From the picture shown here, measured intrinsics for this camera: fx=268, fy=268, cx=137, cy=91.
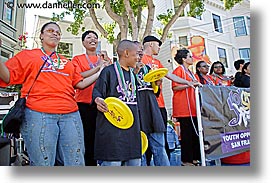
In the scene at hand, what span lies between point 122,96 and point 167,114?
0.58m

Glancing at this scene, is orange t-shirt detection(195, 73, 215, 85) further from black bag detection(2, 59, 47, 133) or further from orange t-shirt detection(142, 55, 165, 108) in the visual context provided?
black bag detection(2, 59, 47, 133)

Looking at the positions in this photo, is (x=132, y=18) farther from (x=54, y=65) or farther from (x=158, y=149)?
(x=158, y=149)

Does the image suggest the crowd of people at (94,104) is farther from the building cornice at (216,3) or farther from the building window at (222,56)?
Answer: the building cornice at (216,3)

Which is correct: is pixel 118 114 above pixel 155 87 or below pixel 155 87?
below

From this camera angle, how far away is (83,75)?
1.96 m

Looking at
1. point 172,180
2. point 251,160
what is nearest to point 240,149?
point 251,160

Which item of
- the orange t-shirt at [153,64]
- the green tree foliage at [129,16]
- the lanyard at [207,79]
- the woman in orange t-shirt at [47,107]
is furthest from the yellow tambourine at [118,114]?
the lanyard at [207,79]

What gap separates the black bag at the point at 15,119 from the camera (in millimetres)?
1588

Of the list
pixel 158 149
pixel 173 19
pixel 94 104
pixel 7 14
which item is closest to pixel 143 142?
pixel 158 149

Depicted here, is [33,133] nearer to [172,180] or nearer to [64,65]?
[64,65]

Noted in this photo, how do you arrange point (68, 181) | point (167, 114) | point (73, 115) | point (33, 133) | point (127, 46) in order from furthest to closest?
point (167, 114) → point (68, 181) → point (127, 46) → point (73, 115) → point (33, 133)

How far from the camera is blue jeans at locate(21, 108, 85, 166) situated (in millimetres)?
1613

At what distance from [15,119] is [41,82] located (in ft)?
0.88

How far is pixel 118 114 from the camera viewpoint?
1.75 m
